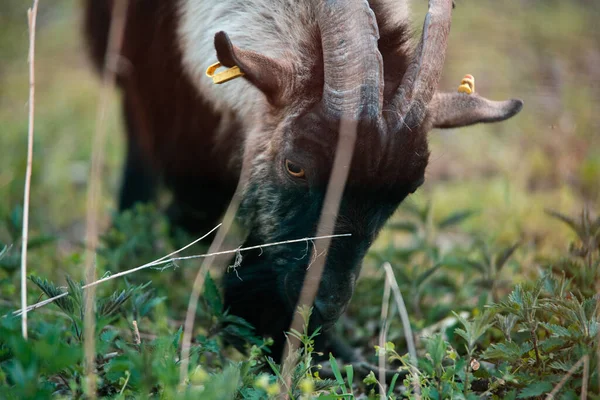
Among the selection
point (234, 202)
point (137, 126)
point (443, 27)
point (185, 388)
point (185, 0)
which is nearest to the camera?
point (185, 388)

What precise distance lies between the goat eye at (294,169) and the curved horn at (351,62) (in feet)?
0.97

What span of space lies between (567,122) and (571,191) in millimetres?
1248

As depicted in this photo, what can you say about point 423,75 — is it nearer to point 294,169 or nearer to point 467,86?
point 467,86

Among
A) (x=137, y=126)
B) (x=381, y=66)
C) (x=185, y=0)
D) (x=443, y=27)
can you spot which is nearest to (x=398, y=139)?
(x=381, y=66)

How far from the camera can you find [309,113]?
3.08 meters

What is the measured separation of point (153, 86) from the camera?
15.2 ft

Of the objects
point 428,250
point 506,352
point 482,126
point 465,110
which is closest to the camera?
point 506,352

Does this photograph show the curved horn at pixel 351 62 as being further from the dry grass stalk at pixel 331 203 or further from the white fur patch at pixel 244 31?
the white fur patch at pixel 244 31

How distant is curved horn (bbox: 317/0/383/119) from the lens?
9.48ft

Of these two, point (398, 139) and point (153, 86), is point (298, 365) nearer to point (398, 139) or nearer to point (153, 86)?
point (398, 139)

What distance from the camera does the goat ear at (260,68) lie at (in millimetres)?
2838

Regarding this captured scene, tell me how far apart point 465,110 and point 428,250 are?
0.95 meters

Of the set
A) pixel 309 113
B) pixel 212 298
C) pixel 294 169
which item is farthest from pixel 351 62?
pixel 212 298

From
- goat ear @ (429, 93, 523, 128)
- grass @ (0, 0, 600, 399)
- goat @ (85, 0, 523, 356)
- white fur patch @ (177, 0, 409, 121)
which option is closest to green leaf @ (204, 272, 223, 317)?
grass @ (0, 0, 600, 399)
